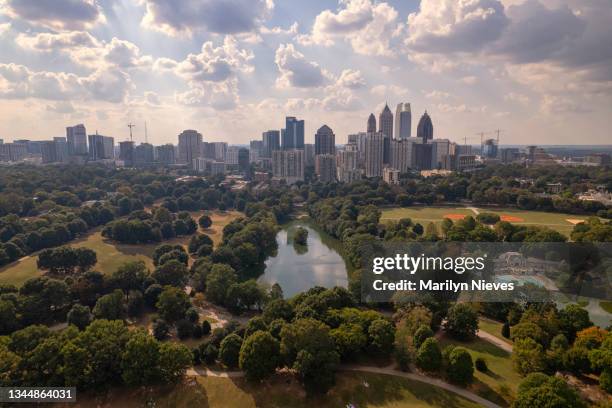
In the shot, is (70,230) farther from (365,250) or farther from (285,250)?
(365,250)

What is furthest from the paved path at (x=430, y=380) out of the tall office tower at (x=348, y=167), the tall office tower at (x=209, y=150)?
the tall office tower at (x=209, y=150)

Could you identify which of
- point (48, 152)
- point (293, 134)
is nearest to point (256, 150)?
point (293, 134)

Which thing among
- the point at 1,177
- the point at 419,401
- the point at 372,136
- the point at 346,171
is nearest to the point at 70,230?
the point at 1,177

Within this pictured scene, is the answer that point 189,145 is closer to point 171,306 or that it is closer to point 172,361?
point 171,306

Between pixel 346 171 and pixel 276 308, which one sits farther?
pixel 346 171

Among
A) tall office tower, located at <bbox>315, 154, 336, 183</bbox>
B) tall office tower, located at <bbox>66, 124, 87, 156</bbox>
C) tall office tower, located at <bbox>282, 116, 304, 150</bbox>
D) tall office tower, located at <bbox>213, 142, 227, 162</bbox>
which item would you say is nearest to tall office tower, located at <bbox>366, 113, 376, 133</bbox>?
tall office tower, located at <bbox>282, 116, 304, 150</bbox>
